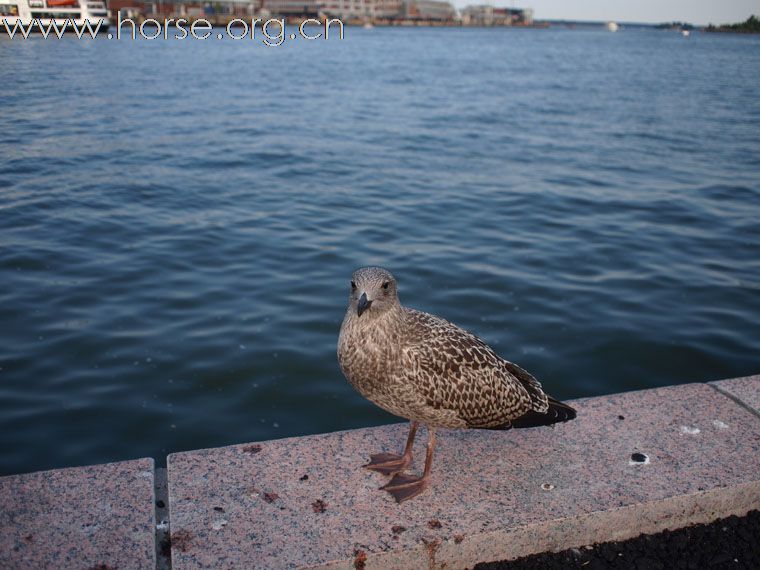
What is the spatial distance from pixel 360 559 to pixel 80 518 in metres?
1.51

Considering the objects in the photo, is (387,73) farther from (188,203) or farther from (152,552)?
(152,552)

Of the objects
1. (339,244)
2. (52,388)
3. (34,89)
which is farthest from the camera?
(34,89)

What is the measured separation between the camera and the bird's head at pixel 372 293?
12.9 ft

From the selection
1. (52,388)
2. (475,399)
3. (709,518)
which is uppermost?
(475,399)

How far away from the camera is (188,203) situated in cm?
1486

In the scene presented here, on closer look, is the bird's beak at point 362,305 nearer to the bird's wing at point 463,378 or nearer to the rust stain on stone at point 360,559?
the bird's wing at point 463,378

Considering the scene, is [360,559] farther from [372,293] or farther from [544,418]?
[544,418]

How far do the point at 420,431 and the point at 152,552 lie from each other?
202 centimetres

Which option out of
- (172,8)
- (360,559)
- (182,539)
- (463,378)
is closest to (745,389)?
(463,378)

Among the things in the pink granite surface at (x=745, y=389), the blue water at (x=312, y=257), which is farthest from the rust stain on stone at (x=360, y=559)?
the blue water at (x=312, y=257)

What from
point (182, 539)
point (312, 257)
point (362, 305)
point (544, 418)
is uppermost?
point (362, 305)

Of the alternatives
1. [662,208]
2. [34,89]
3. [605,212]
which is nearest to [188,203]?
[605,212]

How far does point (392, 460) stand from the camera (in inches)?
167

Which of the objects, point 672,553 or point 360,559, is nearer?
point 360,559
